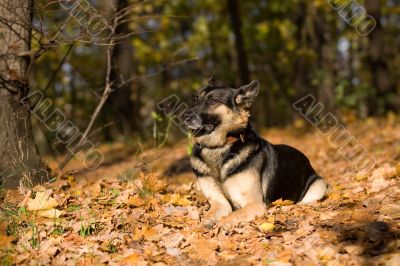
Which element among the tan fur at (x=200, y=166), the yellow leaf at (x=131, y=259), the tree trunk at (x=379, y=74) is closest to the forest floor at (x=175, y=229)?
the yellow leaf at (x=131, y=259)

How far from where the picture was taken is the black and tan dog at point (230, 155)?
6.05 metres

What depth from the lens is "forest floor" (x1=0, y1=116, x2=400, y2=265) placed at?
4535 millimetres

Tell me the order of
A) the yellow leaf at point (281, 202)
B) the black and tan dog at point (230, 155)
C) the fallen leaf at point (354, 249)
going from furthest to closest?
1. the yellow leaf at point (281, 202)
2. the black and tan dog at point (230, 155)
3. the fallen leaf at point (354, 249)

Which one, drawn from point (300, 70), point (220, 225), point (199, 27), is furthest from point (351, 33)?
point (220, 225)

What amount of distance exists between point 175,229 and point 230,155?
130 cm

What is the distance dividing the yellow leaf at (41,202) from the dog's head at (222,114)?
1890 mm

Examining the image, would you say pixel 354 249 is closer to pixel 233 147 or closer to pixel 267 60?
pixel 233 147

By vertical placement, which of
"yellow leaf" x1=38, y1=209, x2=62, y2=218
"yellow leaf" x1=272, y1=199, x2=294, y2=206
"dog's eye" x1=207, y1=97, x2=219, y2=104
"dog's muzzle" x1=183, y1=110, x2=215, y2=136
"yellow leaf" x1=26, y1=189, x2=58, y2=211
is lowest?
"yellow leaf" x1=272, y1=199, x2=294, y2=206

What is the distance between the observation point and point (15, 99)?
6.81 metres

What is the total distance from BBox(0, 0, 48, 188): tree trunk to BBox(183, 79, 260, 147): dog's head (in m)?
2.32

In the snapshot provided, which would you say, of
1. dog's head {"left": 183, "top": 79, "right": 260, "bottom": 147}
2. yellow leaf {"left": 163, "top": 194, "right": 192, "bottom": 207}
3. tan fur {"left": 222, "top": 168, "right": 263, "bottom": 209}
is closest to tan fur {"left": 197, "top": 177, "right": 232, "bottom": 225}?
tan fur {"left": 222, "top": 168, "right": 263, "bottom": 209}

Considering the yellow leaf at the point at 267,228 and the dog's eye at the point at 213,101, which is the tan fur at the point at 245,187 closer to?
the yellow leaf at the point at 267,228

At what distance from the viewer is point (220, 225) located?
5.54m

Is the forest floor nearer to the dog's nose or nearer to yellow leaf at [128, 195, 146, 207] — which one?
yellow leaf at [128, 195, 146, 207]
